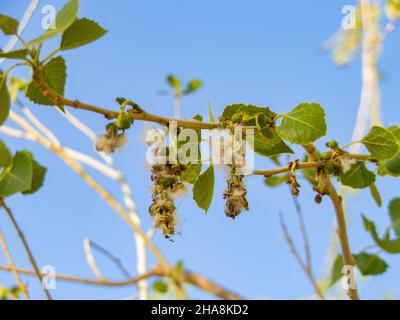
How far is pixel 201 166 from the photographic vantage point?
25.0 inches

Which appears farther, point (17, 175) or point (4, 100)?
point (17, 175)

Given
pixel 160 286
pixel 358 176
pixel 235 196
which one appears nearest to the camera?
pixel 235 196

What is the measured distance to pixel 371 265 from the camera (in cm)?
91

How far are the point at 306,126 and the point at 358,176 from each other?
17 centimetres

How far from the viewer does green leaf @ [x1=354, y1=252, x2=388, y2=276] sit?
90 centimetres

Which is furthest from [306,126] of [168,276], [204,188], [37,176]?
[168,276]

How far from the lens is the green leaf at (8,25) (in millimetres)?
563

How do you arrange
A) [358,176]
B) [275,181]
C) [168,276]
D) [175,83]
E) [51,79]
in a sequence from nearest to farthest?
[51,79] < [358,176] < [275,181] < [168,276] < [175,83]

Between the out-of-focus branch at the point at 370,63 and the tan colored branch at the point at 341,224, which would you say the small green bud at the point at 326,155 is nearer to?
the tan colored branch at the point at 341,224

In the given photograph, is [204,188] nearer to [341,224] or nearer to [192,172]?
[192,172]

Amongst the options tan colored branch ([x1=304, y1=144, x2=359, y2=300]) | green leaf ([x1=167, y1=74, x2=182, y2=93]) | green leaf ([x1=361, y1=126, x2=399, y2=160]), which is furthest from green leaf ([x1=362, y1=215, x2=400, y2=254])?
green leaf ([x1=167, y1=74, x2=182, y2=93])
